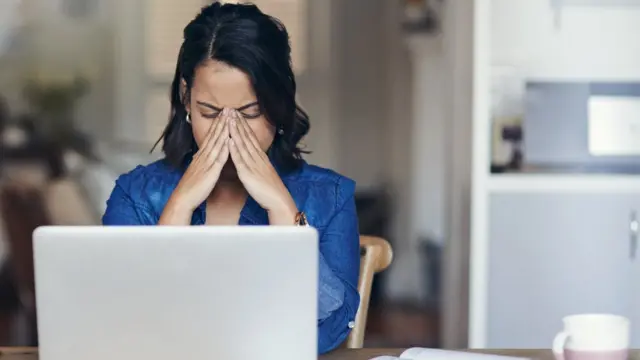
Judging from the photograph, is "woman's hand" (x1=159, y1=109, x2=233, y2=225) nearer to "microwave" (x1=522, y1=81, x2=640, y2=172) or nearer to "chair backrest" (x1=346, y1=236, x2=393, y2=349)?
"chair backrest" (x1=346, y1=236, x2=393, y2=349)

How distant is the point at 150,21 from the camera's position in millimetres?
2297

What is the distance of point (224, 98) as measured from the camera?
1.83 meters

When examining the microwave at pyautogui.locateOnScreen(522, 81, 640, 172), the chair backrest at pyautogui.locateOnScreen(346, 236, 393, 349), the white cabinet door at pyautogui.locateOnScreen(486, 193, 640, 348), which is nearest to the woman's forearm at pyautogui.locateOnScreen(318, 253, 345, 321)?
the chair backrest at pyautogui.locateOnScreen(346, 236, 393, 349)

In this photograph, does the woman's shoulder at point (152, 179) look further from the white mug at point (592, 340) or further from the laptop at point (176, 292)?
the white mug at point (592, 340)

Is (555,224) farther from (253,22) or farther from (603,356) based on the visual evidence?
(603,356)

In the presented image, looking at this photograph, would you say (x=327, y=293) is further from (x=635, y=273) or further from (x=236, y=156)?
(x=635, y=273)

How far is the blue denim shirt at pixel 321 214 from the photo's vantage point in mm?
1578

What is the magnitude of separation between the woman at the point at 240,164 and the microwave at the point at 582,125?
596 millimetres

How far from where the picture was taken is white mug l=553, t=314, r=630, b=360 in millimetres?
1163

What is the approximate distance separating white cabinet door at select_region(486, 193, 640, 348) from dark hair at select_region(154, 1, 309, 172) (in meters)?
0.63

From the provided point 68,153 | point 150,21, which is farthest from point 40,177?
point 150,21

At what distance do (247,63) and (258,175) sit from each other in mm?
273

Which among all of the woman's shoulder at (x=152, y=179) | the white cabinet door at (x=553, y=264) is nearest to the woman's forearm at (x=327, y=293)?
the woman's shoulder at (x=152, y=179)

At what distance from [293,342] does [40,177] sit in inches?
63.7
